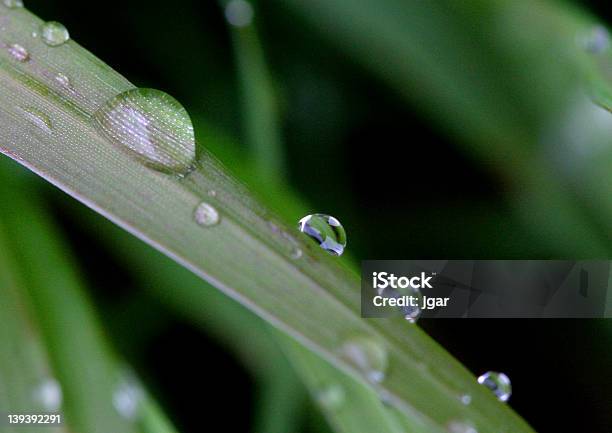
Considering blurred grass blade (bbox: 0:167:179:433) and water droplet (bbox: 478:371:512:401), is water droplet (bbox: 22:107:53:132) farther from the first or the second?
water droplet (bbox: 478:371:512:401)

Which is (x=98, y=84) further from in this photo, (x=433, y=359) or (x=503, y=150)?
(x=503, y=150)

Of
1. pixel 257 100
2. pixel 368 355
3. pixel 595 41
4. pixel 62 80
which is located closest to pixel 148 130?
pixel 62 80

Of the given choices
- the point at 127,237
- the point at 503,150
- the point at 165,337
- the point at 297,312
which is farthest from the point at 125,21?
the point at 297,312

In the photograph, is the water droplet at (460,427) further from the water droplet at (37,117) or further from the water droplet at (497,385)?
the water droplet at (37,117)

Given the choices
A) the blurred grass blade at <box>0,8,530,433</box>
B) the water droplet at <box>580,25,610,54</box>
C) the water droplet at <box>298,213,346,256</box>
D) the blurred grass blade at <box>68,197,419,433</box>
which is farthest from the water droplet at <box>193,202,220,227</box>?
the water droplet at <box>580,25,610,54</box>

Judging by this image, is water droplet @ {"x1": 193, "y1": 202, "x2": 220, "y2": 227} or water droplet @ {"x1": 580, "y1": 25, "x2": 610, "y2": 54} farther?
water droplet @ {"x1": 580, "y1": 25, "x2": 610, "y2": 54}

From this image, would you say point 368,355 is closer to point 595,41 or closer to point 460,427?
point 460,427
